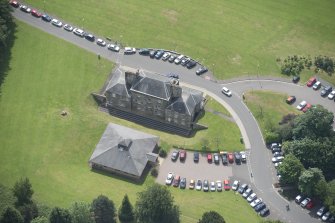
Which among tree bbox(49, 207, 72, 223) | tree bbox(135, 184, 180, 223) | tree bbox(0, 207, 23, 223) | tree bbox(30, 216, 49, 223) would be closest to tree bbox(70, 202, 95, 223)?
tree bbox(49, 207, 72, 223)

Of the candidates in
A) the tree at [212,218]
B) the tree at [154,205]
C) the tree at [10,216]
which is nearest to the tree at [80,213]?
the tree at [154,205]

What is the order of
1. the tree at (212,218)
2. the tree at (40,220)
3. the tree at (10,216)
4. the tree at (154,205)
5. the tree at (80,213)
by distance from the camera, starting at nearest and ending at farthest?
the tree at (10,216), the tree at (80,213), the tree at (40,220), the tree at (212,218), the tree at (154,205)

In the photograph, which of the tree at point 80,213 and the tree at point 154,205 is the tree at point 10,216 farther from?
the tree at point 154,205

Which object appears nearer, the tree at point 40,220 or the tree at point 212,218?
the tree at point 40,220

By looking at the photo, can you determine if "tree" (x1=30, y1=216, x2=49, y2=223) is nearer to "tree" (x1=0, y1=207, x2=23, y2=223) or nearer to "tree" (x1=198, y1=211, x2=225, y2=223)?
"tree" (x1=0, y1=207, x2=23, y2=223)

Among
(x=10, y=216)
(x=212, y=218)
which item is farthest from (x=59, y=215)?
(x=212, y=218)

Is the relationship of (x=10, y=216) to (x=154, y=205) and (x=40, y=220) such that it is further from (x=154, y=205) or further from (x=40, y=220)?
(x=154, y=205)
